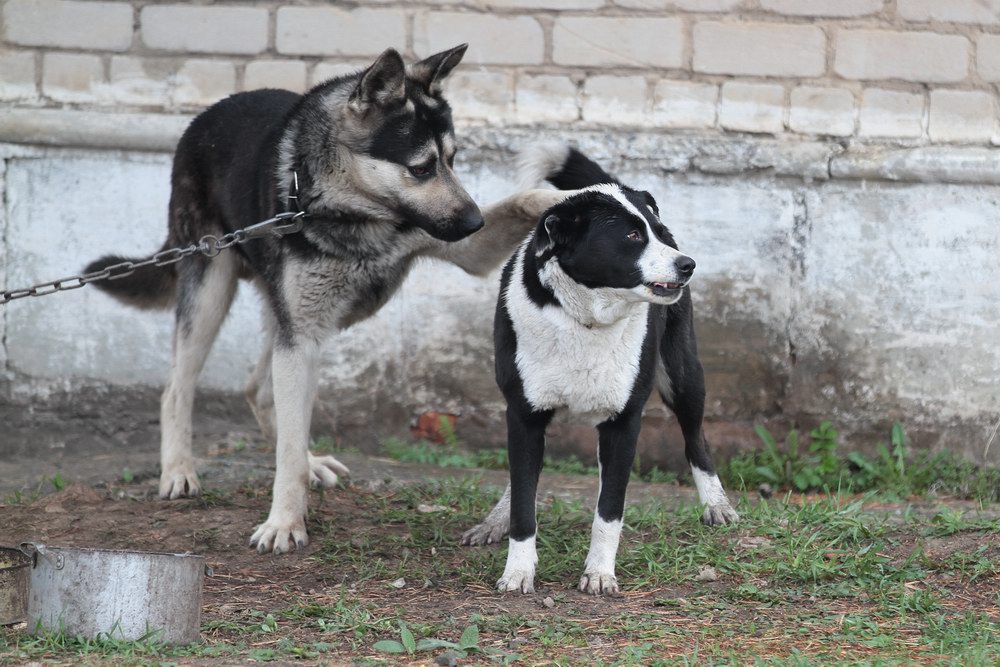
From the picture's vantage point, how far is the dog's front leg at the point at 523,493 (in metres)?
3.60

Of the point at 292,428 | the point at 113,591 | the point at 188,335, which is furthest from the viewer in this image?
the point at 188,335

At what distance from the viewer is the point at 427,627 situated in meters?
3.26

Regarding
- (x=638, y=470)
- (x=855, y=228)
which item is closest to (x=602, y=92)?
(x=855, y=228)

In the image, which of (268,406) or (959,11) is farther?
(959,11)

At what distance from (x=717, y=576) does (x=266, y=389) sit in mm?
2239

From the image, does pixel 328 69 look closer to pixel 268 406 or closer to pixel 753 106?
pixel 268 406

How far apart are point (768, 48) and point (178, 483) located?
3.58m

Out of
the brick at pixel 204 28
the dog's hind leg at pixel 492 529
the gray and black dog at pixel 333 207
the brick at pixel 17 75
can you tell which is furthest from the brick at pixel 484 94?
the dog's hind leg at pixel 492 529

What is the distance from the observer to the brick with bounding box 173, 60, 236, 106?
6066 millimetres

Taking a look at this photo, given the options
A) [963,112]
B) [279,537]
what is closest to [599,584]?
[279,537]

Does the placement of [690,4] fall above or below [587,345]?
above

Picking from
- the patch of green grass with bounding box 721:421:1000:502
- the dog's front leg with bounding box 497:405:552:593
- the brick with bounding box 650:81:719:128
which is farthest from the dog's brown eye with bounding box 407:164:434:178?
the patch of green grass with bounding box 721:421:1000:502

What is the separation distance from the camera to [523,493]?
3.58 meters

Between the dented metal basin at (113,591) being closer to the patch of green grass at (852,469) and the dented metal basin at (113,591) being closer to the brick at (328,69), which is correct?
the patch of green grass at (852,469)
